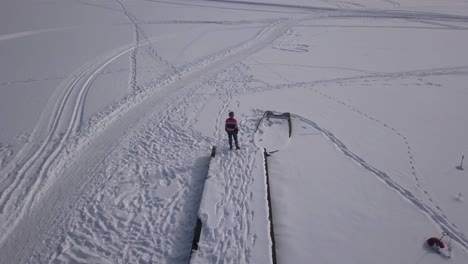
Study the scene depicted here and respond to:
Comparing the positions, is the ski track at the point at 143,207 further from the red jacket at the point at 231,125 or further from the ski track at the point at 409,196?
the ski track at the point at 409,196

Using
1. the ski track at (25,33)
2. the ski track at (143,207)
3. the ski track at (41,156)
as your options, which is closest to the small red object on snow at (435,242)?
the ski track at (143,207)

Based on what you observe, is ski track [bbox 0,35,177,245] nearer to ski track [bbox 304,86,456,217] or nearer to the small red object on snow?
the small red object on snow

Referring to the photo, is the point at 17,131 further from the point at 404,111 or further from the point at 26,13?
the point at 26,13

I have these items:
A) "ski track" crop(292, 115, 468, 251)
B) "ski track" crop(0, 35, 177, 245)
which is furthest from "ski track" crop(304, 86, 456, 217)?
"ski track" crop(0, 35, 177, 245)

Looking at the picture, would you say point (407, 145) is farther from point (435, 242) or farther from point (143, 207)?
point (143, 207)

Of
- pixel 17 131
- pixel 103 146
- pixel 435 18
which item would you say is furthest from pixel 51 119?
pixel 435 18

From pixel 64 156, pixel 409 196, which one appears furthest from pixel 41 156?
pixel 409 196
